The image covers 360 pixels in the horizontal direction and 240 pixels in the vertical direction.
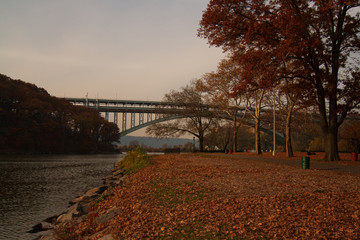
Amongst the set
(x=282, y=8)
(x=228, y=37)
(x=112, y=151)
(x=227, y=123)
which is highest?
(x=282, y=8)

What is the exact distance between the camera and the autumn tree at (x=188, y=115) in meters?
41.4

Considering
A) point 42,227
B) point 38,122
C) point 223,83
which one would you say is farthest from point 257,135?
point 38,122

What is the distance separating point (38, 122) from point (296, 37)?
179 feet

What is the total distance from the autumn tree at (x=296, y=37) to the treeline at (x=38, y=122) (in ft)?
151

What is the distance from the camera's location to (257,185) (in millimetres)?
9156

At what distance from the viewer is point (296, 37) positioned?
1642 cm

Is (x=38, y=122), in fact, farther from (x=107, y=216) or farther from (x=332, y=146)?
(x=107, y=216)

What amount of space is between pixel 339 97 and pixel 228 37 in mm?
9651

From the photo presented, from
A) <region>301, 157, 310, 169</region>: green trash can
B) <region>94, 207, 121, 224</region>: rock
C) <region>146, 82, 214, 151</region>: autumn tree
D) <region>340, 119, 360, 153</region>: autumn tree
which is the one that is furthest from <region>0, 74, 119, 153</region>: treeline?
<region>340, 119, 360, 153</region>: autumn tree

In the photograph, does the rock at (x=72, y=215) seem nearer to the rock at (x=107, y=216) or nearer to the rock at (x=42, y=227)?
the rock at (x=42, y=227)

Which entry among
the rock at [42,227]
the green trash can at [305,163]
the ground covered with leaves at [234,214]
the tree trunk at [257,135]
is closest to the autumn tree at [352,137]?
the tree trunk at [257,135]

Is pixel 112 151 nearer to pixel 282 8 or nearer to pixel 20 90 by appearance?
pixel 20 90

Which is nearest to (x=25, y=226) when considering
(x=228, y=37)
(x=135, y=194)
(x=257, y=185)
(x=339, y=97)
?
(x=135, y=194)

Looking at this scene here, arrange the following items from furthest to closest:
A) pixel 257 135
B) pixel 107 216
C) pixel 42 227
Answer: pixel 257 135
pixel 42 227
pixel 107 216
